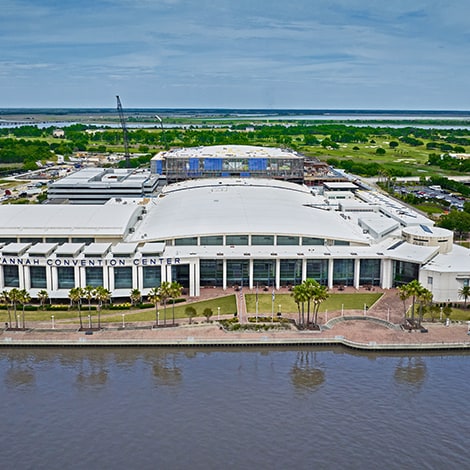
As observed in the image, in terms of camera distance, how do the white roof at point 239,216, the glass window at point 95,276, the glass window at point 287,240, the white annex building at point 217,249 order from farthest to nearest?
1. the white roof at point 239,216
2. the glass window at point 287,240
3. the glass window at point 95,276
4. the white annex building at point 217,249

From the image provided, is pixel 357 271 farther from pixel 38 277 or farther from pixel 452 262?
pixel 38 277

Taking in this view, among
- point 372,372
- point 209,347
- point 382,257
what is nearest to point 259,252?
point 382,257

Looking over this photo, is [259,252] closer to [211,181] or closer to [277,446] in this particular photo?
[277,446]

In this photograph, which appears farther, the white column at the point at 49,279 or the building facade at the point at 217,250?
the building facade at the point at 217,250

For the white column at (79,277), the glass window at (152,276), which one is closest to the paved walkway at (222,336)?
the white column at (79,277)

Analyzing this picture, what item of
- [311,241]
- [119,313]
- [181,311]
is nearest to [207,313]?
[181,311]

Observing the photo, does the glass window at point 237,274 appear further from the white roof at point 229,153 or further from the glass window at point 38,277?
the white roof at point 229,153
